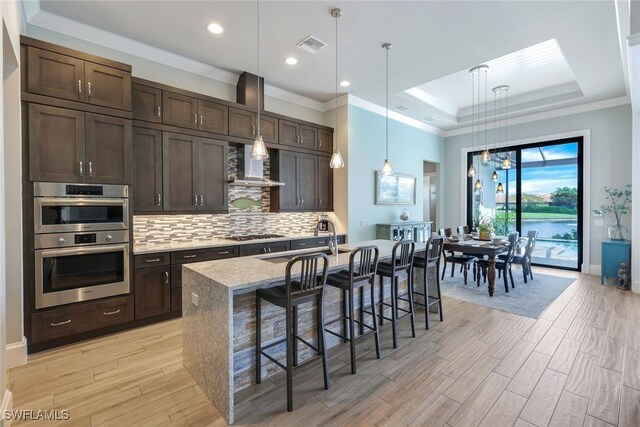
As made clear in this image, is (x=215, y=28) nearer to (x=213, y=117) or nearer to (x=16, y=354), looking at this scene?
(x=213, y=117)

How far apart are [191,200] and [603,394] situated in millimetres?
4600

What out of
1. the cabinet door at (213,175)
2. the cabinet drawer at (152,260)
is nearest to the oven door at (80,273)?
the cabinet drawer at (152,260)

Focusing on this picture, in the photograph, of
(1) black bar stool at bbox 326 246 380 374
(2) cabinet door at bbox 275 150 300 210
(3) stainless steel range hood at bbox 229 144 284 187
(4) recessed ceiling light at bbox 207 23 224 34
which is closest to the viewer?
(1) black bar stool at bbox 326 246 380 374

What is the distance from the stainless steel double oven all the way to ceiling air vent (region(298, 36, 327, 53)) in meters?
2.74

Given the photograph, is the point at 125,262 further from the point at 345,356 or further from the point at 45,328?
the point at 345,356

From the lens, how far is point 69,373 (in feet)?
8.52

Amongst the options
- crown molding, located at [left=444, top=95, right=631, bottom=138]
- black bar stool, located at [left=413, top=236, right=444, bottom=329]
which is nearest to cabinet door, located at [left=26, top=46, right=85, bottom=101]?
black bar stool, located at [left=413, top=236, right=444, bottom=329]

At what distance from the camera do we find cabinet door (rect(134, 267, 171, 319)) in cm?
347

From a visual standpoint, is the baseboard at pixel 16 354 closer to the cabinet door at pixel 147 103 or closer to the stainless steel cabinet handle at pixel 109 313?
the stainless steel cabinet handle at pixel 109 313

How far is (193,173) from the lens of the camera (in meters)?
4.12

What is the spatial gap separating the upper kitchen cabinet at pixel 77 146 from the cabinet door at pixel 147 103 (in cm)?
37

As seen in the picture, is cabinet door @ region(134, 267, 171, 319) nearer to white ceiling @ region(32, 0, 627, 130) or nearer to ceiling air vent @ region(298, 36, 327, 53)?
white ceiling @ region(32, 0, 627, 130)

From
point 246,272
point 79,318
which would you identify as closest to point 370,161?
point 246,272

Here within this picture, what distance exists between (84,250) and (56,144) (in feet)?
3.58
